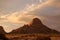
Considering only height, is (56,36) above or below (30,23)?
below

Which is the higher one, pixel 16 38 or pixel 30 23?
pixel 30 23

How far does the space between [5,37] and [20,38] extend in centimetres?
149

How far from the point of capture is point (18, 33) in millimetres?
20281

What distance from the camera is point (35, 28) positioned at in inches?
852

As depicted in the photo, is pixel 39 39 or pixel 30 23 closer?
pixel 39 39

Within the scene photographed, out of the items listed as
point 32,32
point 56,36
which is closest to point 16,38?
point 32,32

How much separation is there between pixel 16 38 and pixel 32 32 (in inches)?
70.9

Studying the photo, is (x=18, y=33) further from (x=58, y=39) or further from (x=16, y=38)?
(x=58, y=39)

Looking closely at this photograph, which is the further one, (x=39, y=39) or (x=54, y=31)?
(x=54, y=31)

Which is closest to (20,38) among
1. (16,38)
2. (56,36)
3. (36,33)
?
(16,38)

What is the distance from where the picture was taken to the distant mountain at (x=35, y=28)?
20922mm

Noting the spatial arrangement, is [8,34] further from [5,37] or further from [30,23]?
[30,23]

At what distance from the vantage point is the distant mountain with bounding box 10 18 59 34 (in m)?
20.9

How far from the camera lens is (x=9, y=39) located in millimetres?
19891
